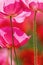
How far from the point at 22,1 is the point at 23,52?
9.6 inches

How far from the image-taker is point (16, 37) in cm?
125

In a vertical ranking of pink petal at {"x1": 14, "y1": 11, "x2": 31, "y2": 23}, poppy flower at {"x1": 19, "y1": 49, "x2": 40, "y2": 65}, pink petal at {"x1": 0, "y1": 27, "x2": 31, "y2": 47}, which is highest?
pink petal at {"x1": 14, "y1": 11, "x2": 31, "y2": 23}

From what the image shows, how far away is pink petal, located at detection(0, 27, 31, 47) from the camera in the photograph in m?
1.25

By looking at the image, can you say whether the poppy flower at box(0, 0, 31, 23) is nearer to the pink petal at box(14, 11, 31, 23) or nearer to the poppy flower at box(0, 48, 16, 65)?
the pink petal at box(14, 11, 31, 23)

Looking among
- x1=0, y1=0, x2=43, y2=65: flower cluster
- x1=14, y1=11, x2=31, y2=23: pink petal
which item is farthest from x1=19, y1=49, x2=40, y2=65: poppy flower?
x1=14, y1=11, x2=31, y2=23: pink petal

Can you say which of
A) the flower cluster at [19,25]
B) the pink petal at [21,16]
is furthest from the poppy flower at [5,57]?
the pink petal at [21,16]

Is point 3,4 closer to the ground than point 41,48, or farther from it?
farther from it

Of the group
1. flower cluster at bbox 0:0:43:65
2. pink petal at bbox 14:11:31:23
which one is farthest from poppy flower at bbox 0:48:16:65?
pink petal at bbox 14:11:31:23

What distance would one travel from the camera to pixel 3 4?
4.13 feet

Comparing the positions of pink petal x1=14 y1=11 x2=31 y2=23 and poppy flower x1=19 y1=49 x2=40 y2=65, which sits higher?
pink petal x1=14 y1=11 x2=31 y2=23

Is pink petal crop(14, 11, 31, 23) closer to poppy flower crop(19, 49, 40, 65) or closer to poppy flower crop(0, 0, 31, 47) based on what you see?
poppy flower crop(0, 0, 31, 47)

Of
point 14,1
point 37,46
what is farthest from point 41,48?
point 14,1

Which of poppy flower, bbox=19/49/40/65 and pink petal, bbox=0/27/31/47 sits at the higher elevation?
pink petal, bbox=0/27/31/47

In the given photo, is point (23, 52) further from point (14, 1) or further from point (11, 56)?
point (14, 1)
